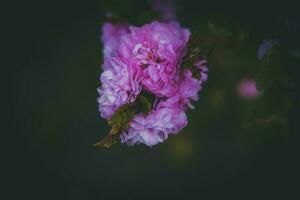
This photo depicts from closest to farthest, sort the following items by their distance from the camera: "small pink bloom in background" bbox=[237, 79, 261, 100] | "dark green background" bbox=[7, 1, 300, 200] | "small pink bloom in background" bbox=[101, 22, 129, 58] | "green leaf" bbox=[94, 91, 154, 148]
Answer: "green leaf" bbox=[94, 91, 154, 148] < "small pink bloom in background" bbox=[101, 22, 129, 58] < "small pink bloom in background" bbox=[237, 79, 261, 100] < "dark green background" bbox=[7, 1, 300, 200]

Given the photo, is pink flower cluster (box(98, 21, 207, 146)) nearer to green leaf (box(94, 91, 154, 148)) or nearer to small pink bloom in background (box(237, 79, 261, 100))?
green leaf (box(94, 91, 154, 148))

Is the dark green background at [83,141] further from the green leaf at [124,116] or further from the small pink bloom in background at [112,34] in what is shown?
the green leaf at [124,116]

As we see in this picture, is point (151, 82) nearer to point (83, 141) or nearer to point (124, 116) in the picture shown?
point (124, 116)

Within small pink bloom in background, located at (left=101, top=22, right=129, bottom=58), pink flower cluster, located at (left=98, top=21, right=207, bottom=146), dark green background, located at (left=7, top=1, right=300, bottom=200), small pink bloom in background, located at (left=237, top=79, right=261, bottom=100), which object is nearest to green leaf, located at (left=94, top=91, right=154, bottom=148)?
pink flower cluster, located at (left=98, top=21, right=207, bottom=146)

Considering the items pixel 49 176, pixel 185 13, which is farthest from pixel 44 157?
pixel 185 13

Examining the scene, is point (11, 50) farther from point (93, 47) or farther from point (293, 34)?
point (293, 34)

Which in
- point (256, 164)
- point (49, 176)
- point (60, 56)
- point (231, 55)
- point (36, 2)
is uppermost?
point (231, 55)
